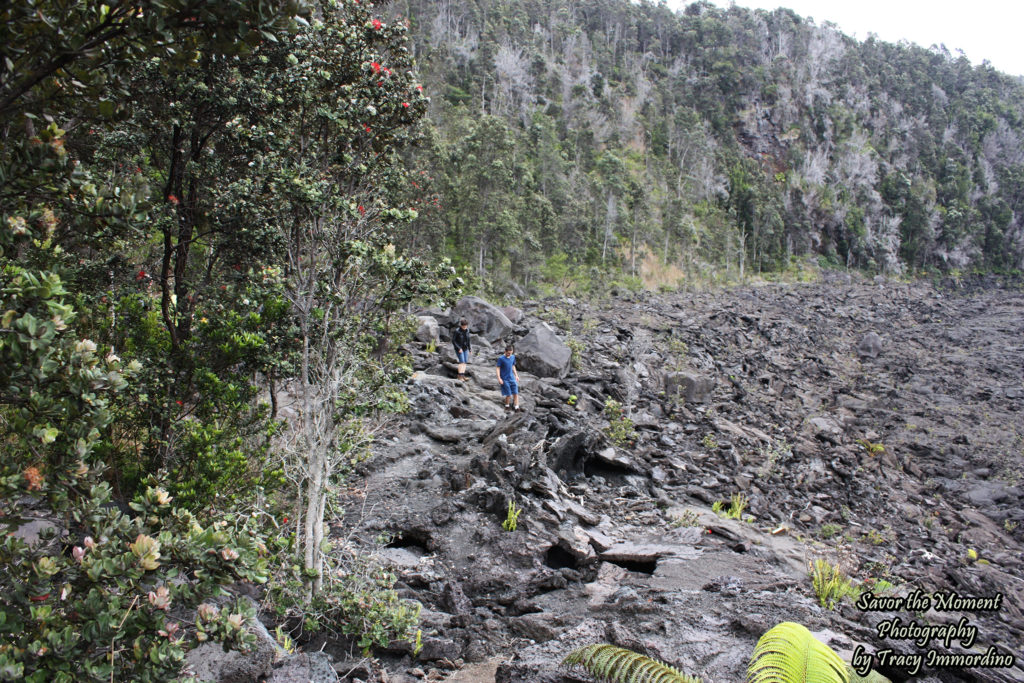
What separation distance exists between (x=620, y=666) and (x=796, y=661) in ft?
3.45

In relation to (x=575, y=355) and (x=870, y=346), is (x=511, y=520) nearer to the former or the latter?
(x=575, y=355)

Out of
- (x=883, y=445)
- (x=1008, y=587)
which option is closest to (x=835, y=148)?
(x=883, y=445)

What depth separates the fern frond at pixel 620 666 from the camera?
3.73 m

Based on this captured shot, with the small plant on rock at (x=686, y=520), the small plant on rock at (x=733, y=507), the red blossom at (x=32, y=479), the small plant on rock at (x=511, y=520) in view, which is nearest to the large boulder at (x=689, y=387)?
the small plant on rock at (x=733, y=507)

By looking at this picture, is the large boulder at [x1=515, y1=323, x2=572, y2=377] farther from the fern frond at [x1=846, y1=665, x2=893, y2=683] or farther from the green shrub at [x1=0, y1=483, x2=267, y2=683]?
the green shrub at [x1=0, y1=483, x2=267, y2=683]

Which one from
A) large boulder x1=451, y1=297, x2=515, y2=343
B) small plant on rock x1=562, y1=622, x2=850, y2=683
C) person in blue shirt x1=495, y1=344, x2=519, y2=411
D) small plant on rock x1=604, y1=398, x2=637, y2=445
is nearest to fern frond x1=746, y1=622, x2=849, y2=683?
small plant on rock x1=562, y1=622, x2=850, y2=683

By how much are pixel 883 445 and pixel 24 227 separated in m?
16.6

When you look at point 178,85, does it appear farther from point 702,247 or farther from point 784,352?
point 702,247

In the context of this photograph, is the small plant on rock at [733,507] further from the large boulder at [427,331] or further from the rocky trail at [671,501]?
the large boulder at [427,331]

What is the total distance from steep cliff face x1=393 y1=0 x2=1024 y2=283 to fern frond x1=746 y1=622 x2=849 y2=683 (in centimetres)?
2204

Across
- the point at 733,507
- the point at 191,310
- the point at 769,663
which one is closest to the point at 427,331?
the point at 733,507

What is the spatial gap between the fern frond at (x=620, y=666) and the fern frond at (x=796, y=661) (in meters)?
0.46

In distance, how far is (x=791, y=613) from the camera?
5184 mm

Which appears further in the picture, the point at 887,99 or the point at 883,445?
the point at 887,99
